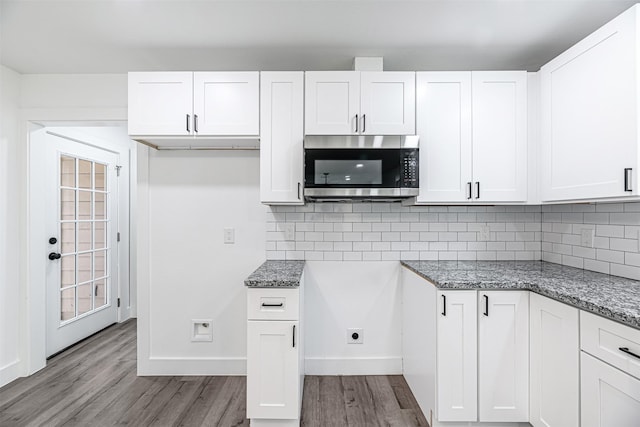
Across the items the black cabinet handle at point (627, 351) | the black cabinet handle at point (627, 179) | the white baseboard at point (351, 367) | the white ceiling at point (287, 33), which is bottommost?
the white baseboard at point (351, 367)

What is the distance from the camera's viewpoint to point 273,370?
6.11 ft

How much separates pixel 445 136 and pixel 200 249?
202 cm

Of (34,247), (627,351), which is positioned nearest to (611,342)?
(627,351)

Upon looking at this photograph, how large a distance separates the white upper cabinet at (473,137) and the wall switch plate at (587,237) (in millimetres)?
462

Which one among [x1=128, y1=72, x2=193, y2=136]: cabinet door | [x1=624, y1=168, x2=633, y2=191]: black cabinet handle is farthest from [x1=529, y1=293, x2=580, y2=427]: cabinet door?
[x1=128, y1=72, x2=193, y2=136]: cabinet door

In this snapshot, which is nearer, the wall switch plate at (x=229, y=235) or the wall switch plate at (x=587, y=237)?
the wall switch plate at (x=587, y=237)

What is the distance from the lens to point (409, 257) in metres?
2.64

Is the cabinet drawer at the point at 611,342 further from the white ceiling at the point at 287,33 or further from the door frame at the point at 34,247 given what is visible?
the door frame at the point at 34,247

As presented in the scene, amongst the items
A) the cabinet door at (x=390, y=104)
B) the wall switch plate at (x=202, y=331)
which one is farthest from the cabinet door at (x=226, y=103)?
the wall switch plate at (x=202, y=331)

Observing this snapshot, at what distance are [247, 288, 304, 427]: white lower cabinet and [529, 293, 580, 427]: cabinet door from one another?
129 cm

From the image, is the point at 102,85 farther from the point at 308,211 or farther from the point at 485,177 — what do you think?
the point at 485,177

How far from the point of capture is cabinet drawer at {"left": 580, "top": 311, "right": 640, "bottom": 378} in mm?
1209

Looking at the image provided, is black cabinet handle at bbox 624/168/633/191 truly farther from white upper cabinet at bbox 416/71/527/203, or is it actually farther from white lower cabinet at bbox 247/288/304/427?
white lower cabinet at bbox 247/288/304/427

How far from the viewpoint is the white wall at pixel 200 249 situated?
265cm
